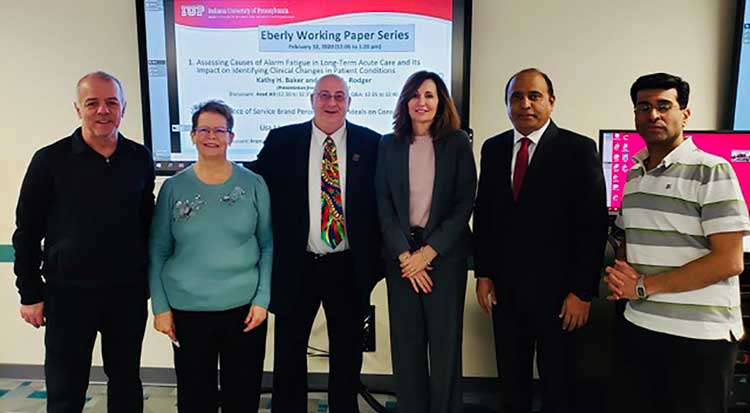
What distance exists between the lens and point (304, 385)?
1.99m

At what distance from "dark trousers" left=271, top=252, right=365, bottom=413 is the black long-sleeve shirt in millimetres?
604

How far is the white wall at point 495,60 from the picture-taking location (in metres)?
2.43

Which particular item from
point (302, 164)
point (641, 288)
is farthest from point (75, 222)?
point (641, 288)

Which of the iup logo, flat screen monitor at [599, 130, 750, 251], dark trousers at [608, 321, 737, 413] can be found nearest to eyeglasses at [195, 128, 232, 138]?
the iup logo

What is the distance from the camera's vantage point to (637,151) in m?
2.24

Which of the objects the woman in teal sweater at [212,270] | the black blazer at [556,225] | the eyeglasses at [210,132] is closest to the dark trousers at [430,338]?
the black blazer at [556,225]

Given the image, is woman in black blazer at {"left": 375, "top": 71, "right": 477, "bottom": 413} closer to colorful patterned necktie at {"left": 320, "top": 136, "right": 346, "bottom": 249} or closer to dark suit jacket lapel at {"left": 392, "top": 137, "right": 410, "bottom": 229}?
dark suit jacket lapel at {"left": 392, "top": 137, "right": 410, "bottom": 229}

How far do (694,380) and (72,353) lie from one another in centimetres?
198

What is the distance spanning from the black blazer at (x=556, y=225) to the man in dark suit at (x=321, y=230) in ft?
1.75

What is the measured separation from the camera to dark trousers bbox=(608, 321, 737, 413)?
138cm

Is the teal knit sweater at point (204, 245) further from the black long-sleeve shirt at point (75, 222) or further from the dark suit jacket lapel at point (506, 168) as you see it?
the dark suit jacket lapel at point (506, 168)

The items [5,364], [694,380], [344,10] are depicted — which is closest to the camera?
[694,380]

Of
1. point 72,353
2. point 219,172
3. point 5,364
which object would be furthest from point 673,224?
point 5,364

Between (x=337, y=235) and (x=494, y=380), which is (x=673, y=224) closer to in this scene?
(x=337, y=235)
